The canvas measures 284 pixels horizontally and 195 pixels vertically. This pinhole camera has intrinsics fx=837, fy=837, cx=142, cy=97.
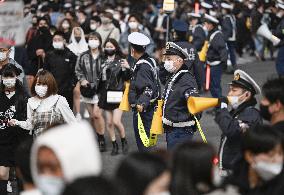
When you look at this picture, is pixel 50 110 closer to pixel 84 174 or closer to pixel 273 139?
pixel 273 139

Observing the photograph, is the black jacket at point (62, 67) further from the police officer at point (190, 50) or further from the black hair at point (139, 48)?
the black hair at point (139, 48)

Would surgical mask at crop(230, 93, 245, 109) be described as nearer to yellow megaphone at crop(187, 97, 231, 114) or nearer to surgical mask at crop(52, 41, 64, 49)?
yellow megaphone at crop(187, 97, 231, 114)

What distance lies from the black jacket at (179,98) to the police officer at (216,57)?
603cm

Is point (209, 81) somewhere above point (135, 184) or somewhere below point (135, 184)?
below

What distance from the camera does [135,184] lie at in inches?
166

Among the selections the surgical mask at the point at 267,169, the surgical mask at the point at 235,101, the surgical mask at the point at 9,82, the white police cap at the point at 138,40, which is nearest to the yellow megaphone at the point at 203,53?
the white police cap at the point at 138,40

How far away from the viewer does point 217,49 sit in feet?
49.8

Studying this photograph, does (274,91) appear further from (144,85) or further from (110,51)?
(110,51)

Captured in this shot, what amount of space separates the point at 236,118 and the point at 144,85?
3.40 metres

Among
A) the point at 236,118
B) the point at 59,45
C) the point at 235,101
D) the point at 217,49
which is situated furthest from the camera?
the point at 217,49

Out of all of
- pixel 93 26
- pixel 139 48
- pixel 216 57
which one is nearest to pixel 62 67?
pixel 139 48

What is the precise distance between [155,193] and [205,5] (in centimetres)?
1540

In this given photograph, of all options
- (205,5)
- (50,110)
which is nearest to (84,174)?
(50,110)

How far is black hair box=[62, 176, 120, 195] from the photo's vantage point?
3.70 m
